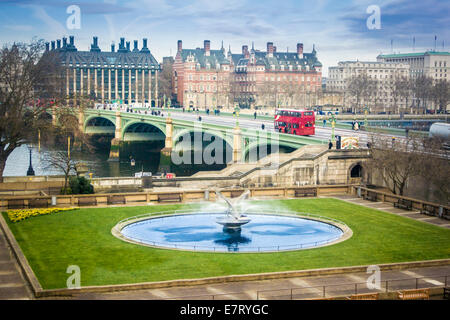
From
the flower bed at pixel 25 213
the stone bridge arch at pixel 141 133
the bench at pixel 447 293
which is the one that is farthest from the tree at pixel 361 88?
the bench at pixel 447 293

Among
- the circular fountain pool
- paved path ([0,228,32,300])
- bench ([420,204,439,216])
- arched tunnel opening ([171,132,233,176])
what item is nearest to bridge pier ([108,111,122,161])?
arched tunnel opening ([171,132,233,176])

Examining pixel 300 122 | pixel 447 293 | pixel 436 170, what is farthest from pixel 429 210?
pixel 300 122

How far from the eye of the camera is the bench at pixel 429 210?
41938 mm

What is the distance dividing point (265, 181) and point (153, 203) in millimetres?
17387

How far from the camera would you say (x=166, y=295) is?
26.3 meters

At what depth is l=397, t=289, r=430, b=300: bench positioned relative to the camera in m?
26.0

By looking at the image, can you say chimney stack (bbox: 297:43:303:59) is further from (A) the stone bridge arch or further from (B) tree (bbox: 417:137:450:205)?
(B) tree (bbox: 417:137:450:205)

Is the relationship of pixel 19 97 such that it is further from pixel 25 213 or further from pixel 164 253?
pixel 164 253

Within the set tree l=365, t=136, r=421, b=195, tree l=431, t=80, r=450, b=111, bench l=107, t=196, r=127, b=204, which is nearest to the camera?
bench l=107, t=196, r=127, b=204

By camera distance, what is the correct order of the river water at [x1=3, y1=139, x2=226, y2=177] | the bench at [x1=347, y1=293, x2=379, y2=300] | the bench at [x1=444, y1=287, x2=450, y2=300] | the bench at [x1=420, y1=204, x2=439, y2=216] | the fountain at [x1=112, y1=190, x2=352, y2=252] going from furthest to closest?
the river water at [x1=3, y1=139, x2=226, y2=177] → the bench at [x1=420, y1=204, x2=439, y2=216] → the fountain at [x1=112, y1=190, x2=352, y2=252] → the bench at [x1=444, y1=287, x2=450, y2=300] → the bench at [x1=347, y1=293, x2=379, y2=300]

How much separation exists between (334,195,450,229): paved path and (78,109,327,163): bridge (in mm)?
17524

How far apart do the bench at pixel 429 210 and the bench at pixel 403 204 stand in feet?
4.14
